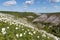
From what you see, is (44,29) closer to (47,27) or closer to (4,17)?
(47,27)

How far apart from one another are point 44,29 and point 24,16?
1.51 m

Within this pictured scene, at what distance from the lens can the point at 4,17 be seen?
535 inches

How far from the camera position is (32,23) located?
1365cm

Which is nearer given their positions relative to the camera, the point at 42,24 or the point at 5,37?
the point at 5,37

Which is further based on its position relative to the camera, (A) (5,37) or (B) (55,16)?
(B) (55,16)

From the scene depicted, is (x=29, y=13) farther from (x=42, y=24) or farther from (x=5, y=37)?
(x=5, y=37)

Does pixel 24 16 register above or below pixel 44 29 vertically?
above

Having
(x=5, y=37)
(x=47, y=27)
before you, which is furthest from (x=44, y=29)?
(x=5, y=37)

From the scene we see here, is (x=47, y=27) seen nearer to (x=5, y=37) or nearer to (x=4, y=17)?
(x=4, y=17)

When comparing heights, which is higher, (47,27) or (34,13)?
(34,13)

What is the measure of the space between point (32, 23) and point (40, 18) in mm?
725

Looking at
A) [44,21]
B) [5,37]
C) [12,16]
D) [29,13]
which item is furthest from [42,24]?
[5,37]

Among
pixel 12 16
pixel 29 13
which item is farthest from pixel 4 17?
pixel 29 13

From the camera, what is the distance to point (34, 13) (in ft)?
45.1
